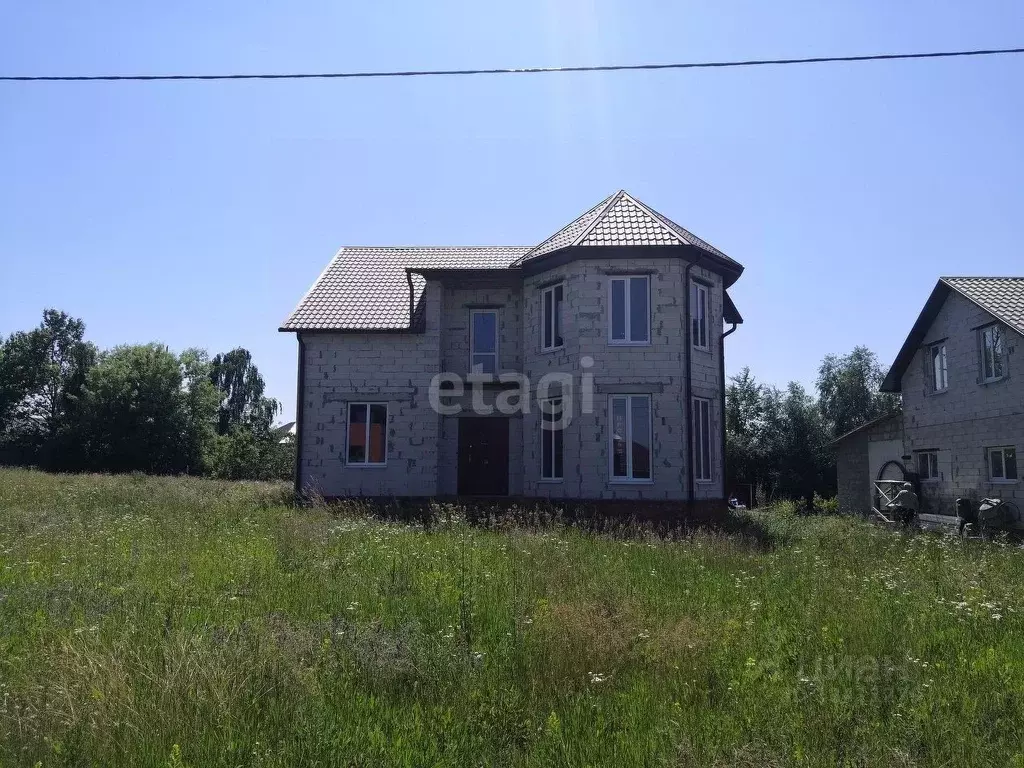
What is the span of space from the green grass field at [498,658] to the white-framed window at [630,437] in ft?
19.5

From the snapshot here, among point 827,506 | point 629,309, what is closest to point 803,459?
point 827,506

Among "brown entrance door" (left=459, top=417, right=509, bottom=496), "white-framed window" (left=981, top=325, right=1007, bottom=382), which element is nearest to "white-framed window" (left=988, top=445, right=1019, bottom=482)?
"white-framed window" (left=981, top=325, right=1007, bottom=382)

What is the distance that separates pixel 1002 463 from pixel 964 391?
7.36 ft

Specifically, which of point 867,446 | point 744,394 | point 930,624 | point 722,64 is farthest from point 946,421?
point 744,394

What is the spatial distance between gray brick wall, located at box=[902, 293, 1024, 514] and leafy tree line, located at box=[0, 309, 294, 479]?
2963 cm

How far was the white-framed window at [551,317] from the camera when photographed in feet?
53.8

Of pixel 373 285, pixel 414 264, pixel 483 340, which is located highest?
pixel 414 264

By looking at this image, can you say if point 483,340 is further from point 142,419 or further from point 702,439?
point 142,419

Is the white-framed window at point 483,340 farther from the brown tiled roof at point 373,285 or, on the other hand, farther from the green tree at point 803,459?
the green tree at point 803,459

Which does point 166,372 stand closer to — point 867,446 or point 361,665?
point 867,446

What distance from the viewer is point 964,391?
19250 millimetres

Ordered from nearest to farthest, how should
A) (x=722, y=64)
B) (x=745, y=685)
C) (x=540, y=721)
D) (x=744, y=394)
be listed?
(x=540, y=721), (x=745, y=685), (x=722, y=64), (x=744, y=394)

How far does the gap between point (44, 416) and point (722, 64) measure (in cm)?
5643

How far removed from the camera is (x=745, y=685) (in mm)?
4770
